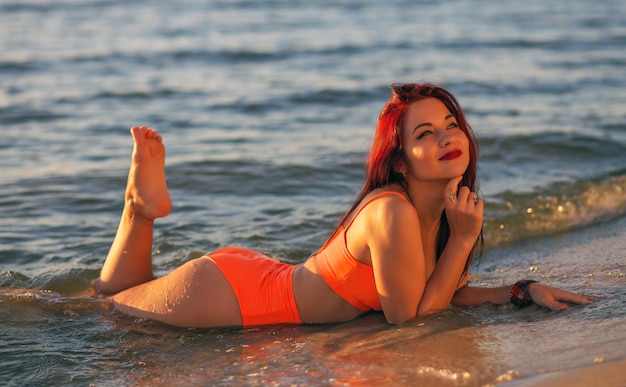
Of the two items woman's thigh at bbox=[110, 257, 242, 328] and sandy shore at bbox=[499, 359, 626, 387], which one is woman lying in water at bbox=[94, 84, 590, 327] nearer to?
woman's thigh at bbox=[110, 257, 242, 328]

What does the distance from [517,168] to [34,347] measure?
17.6 ft

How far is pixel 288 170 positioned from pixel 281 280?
13.3 feet

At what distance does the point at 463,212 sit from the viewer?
4.28 m

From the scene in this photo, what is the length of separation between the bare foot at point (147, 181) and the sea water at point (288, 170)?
652 mm

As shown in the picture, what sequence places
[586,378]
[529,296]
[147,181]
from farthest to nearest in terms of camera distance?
[147,181]
[529,296]
[586,378]

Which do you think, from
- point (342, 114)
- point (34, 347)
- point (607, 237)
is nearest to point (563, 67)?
point (342, 114)

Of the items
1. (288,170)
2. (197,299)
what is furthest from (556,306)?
(288,170)

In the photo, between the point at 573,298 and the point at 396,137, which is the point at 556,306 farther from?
the point at 396,137

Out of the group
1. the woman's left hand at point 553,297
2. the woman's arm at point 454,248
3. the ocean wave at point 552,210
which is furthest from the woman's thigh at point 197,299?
the ocean wave at point 552,210

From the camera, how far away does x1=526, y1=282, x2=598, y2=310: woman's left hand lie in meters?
4.50

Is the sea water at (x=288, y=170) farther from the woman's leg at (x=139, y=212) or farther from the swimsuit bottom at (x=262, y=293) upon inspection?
the woman's leg at (x=139, y=212)

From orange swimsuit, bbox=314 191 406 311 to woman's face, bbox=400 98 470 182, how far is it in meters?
0.29

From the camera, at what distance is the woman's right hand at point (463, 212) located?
429 centimetres

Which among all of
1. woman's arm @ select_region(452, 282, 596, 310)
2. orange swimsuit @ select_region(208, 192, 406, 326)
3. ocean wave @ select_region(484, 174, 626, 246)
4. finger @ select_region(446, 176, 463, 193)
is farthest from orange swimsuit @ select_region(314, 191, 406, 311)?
ocean wave @ select_region(484, 174, 626, 246)
